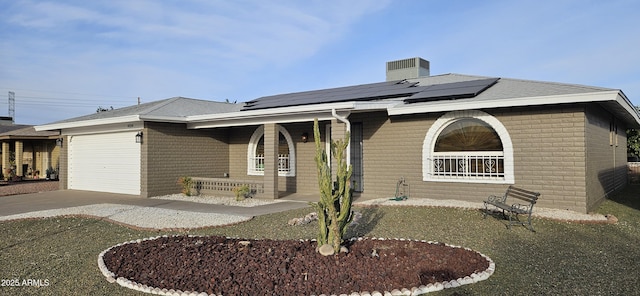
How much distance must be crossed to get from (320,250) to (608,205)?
8995 millimetres

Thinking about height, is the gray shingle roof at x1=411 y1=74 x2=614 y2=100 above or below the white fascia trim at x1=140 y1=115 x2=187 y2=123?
above

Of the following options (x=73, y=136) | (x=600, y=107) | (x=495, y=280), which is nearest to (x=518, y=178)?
(x=600, y=107)

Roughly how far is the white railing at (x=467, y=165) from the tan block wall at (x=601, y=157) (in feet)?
6.43

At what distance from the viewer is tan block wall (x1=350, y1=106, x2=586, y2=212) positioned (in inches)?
369

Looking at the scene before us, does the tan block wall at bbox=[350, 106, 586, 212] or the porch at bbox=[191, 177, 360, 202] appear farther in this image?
the porch at bbox=[191, 177, 360, 202]

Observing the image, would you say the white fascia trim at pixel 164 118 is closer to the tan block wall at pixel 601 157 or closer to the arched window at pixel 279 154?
the arched window at pixel 279 154

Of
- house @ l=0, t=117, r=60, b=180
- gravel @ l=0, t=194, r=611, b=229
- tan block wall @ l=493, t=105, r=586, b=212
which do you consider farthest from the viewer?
house @ l=0, t=117, r=60, b=180

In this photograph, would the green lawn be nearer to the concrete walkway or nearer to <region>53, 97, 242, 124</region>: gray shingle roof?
the concrete walkway

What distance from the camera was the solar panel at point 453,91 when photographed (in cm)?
1074

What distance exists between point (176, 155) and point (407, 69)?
9.31 meters

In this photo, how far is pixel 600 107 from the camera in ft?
36.1

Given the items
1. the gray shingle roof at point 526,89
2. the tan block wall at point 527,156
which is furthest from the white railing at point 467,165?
the gray shingle roof at point 526,89

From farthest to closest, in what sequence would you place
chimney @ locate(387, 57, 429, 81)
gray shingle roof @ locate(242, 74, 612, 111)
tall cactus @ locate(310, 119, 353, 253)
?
chimney @ locate(387, 57, 429, 81)
gray shingle roof @ locate(242, 74, 612, 111)
tall cactus @ locate(310, 119, 353, 253)

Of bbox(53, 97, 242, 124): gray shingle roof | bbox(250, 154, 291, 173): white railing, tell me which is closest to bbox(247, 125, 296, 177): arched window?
bbox(250, 154, 291, 173): white railing
